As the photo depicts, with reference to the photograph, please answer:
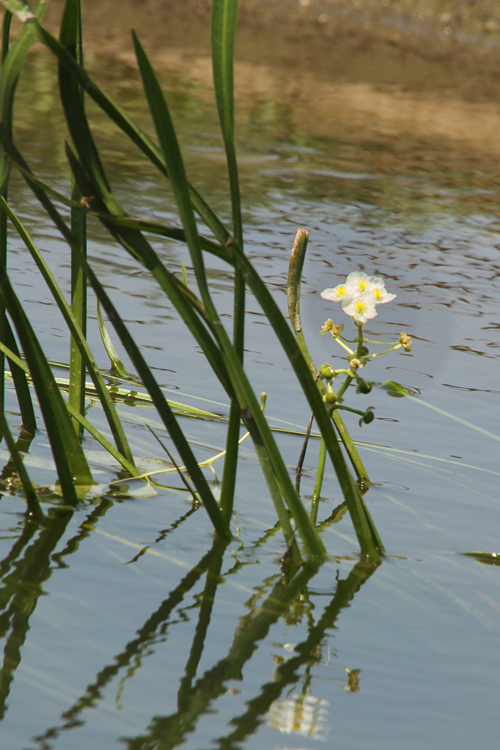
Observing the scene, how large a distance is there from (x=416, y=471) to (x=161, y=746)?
100 cm

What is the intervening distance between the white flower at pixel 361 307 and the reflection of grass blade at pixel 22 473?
23.6 inches

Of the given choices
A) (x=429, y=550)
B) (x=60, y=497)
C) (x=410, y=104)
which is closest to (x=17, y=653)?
(x=60, y=497)

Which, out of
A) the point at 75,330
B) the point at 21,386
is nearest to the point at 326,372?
the point at 75,330

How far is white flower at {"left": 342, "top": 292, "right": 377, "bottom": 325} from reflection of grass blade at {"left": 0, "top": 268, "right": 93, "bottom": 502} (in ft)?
1.70

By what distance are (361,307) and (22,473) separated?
0.63 m

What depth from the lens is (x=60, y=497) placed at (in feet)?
5.27

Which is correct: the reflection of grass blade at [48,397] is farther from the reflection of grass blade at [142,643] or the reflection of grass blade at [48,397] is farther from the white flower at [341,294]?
the white flower at [341,294]

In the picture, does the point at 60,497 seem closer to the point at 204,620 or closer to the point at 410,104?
the point at 204,620

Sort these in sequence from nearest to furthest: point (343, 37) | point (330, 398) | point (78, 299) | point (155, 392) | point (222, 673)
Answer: point (222, 673) < point (155, 392) < point (330, 398) < point (78, 299) < point (343, 37)

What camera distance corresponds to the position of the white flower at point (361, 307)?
1.49 meters

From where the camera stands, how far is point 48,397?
142cm

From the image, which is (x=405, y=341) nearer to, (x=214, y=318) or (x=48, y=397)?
(x=214, y=318)

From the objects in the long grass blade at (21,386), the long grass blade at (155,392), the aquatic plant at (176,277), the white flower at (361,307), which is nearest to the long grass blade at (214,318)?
the aquatic plant at (176,277)

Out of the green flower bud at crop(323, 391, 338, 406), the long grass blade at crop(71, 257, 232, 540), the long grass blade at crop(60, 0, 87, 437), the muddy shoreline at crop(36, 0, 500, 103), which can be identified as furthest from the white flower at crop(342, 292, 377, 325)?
the muddy shoreline at crop(36, 0, 500, 103)
